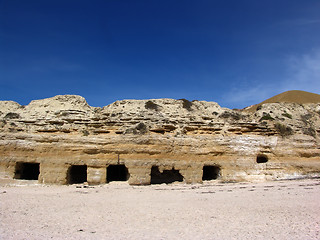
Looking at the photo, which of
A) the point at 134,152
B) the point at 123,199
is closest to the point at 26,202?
the point at 123,199

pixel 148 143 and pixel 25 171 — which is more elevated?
pixel 148 143

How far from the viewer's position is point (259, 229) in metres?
5.89

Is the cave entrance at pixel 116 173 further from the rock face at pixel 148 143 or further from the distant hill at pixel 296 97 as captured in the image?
the distant hill at pixel 296 97

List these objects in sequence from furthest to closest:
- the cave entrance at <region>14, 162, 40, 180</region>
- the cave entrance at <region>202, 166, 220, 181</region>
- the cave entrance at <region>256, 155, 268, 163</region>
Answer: the cave entrance at <region>256, 155, 268, 163</region>, the cave entrance at <region>202, 166, 220, 181</region>, the cave entrance at <region>14, 162, 40, 180</region>

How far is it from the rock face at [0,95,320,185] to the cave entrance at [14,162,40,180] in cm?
7

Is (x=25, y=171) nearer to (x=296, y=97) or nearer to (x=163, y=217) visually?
(x=163, y=217)

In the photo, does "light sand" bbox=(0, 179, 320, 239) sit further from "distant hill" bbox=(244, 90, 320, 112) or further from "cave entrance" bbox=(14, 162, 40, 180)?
"distant hill" bbox=(244, 90, 320, 112)

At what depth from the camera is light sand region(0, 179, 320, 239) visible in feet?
18.4

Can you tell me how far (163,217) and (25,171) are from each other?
499 inches

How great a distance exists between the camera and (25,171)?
16219mm

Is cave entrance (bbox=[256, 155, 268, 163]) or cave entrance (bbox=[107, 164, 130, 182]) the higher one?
cave entrance (bbox=[256, 155, 268, 163])

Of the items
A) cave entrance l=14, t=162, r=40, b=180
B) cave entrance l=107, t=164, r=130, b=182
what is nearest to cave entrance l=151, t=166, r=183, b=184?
cave entrance l=107, t=164, r=130, b=182

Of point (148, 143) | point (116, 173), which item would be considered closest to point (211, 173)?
point (148, 143)

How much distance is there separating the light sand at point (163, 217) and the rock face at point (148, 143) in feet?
15.8
